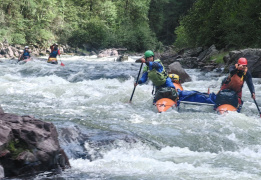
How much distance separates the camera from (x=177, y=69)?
503 inches

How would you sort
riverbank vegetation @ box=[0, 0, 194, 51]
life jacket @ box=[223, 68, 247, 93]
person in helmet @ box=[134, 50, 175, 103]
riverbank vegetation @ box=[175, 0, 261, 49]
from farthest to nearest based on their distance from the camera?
riverbank vegetation @ box=[0, 0, 194, 51]
riverbank vegetation @ box=[175, 0, 261, 49]
person in helmet @ box=[134, 50, 175, 103]
life jacket @ box=[223, 68, 247, 93]

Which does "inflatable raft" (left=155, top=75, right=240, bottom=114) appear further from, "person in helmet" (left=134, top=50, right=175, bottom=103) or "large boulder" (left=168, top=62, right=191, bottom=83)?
"large boulder" (left=168, top=62, right=191, bottom=83)

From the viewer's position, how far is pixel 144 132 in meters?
5.62

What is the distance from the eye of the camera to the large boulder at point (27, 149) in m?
3.50

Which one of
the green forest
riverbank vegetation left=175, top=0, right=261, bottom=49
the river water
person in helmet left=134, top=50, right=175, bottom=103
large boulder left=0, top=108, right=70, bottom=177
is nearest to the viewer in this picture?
large boulder left=0, top=108, right=70, bottom=177

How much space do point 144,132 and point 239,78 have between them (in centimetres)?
287

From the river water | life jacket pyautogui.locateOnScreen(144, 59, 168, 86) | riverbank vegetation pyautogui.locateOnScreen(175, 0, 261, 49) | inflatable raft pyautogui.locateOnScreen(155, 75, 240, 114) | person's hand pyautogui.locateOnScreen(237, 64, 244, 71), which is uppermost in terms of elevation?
riverbank vegetation pyautogui.locateOnScreen(175, 0, 261, 49)

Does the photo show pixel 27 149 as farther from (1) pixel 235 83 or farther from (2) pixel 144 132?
(1) pixel 235 83

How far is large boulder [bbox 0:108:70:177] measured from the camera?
138 inches

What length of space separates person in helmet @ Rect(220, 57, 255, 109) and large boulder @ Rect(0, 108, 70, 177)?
15.0 feet

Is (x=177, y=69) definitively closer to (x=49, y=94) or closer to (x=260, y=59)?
(x=260, y=59)

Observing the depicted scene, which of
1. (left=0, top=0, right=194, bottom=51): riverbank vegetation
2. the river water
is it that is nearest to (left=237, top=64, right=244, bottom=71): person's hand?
the river water

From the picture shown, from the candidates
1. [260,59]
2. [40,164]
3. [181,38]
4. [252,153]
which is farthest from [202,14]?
[40,164]

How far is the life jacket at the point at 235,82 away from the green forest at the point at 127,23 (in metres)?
10.2
